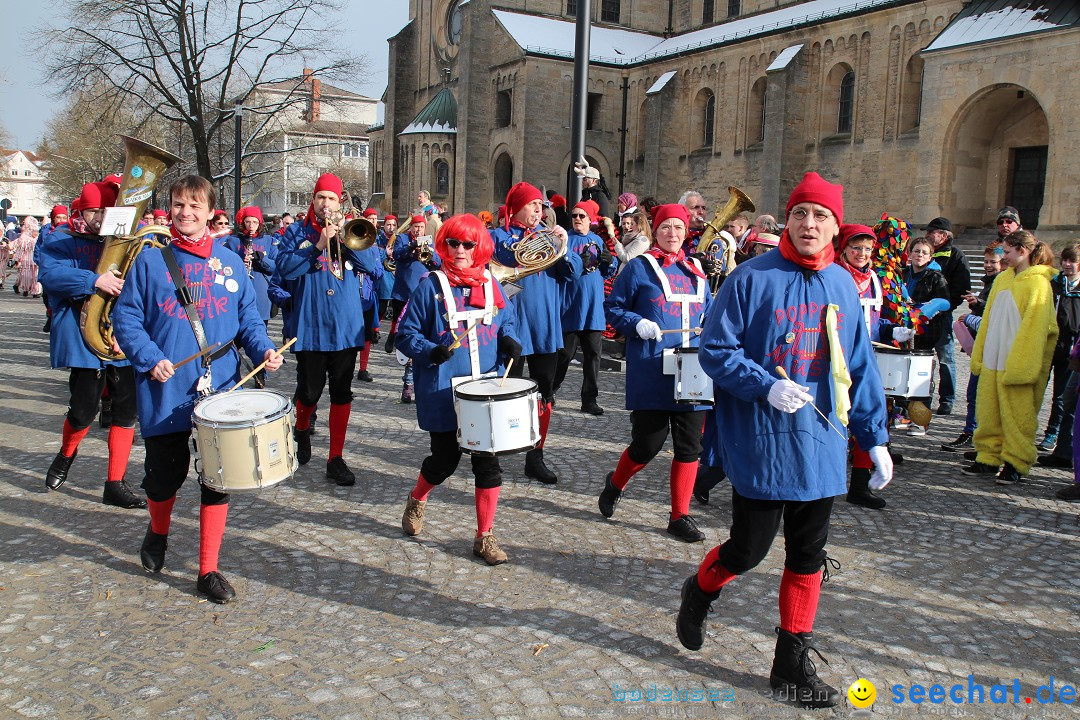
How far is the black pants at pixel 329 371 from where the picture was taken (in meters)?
6.68

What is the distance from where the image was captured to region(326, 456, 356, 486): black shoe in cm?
666

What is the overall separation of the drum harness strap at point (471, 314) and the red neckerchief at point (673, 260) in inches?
45.7

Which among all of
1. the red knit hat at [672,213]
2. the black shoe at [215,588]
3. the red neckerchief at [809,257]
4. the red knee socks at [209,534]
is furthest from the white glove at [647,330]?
the black shoe at [215,588]

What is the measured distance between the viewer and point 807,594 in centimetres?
366

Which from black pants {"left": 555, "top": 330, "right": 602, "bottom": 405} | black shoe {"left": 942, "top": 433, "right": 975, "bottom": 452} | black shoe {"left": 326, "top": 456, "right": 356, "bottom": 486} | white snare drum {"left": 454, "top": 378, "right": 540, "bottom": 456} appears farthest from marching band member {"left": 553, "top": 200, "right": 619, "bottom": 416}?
white snare drum {"left": 454, "top": 378, "right": 540, "bottom": 456}

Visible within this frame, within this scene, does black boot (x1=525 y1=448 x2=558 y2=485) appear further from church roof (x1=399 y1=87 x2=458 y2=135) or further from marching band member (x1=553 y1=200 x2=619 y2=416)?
church roof (x1=399 y1=87 x2=458 y2=135)

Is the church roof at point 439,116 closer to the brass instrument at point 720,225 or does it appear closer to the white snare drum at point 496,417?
the brass instrument at point 720,225

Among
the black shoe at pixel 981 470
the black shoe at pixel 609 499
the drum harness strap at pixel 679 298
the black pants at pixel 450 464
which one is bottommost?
the black shoe at pixel 981 470

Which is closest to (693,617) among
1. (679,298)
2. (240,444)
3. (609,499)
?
(609,499)

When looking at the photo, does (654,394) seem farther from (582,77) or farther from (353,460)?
(582,77)

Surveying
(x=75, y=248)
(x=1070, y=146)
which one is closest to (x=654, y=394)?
(x=75, y=248)

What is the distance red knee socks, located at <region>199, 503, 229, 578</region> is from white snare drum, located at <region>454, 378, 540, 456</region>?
1285 millimetres

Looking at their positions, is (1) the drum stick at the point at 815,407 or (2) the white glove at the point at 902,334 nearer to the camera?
(1) the drum stick at the point at 815,407

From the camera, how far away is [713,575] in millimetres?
3844
